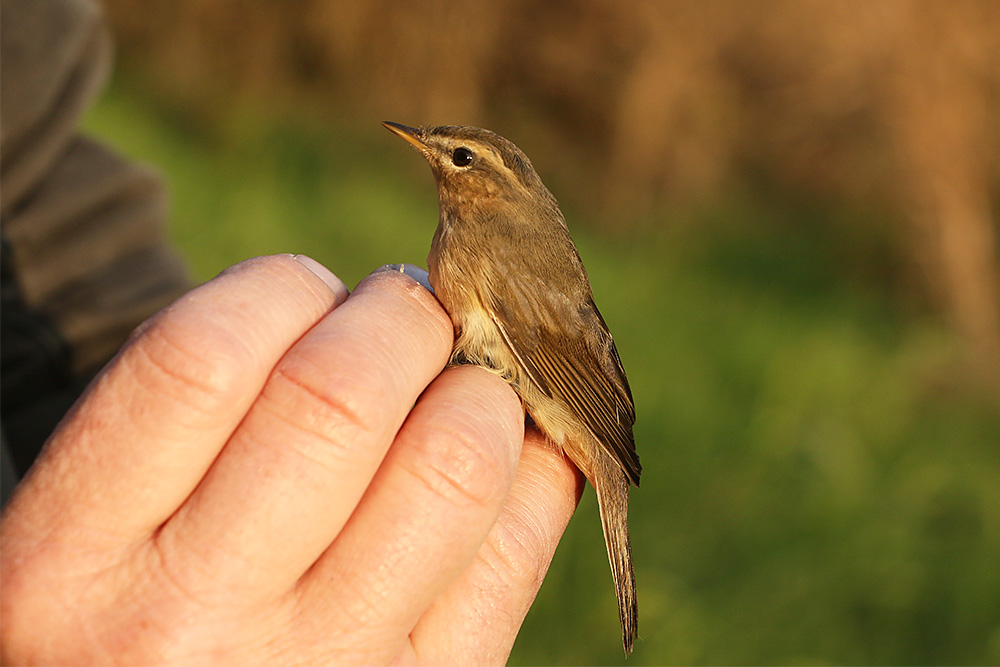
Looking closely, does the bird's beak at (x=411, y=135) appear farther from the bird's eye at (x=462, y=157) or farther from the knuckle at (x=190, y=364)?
the knuckle at (x=190, y=364)

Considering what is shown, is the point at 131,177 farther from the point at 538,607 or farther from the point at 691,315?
the point at 691,315

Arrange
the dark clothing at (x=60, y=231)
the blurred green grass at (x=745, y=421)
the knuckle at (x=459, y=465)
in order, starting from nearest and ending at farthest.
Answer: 1. the knuckle at (x=459, y=465)
2. the dark clothing at (x=60, y=231)
3. the blurred green grass at (x=745, y=421)

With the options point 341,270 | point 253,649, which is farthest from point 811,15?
point 253,649

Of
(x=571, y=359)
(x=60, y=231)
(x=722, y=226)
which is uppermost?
(x=571, y=359)

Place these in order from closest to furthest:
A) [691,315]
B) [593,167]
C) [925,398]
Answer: [925,398]
[691,315]
[593,167]

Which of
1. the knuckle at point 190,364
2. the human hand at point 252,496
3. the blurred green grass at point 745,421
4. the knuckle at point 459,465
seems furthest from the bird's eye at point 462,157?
the blurred green grass at point 745,421

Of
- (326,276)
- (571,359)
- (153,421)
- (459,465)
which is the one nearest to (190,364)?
(153,421)

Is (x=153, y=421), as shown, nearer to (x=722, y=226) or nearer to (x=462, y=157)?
(x=462, y=157)
